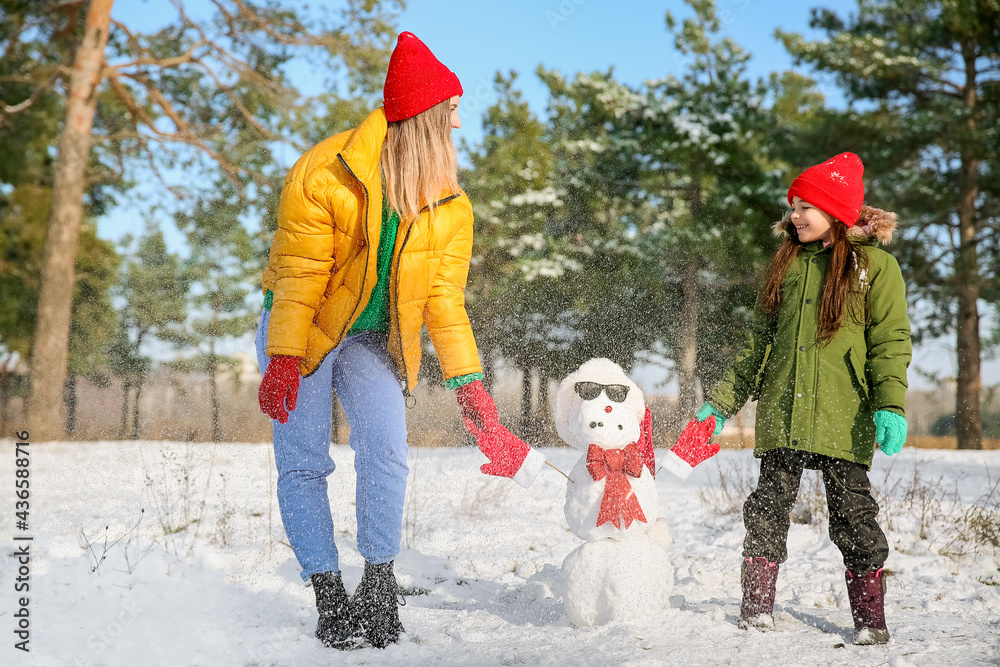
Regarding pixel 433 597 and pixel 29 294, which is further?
pixel 29 294

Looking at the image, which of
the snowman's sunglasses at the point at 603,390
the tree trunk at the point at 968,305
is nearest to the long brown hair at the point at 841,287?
the snowman's sunglasses at the point at 603,390

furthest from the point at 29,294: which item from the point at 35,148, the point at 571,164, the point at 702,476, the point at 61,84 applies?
the point at 702,476

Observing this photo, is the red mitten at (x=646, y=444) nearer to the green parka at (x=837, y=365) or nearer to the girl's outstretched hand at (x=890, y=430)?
the green parka at (x=837, y=365)

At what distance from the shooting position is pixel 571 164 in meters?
13.0

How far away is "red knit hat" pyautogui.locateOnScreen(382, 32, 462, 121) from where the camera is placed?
2.34 metres

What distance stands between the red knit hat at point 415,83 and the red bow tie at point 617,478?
1.39 meters

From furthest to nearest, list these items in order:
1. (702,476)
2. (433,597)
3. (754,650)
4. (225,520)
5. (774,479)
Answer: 1. (702,476)
2. (225,520)
3. (433,597)
4. (774,479)
5. (754,650)

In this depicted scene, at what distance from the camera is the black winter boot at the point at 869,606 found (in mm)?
2404

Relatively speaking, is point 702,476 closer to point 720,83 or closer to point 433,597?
point 433,597

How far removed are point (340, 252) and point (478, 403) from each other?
70 centimetres

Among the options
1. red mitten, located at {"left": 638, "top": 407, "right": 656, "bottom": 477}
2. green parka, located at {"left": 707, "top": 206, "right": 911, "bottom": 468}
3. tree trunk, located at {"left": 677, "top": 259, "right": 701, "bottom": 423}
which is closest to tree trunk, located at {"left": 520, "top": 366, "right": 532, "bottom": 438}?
tree trunk, located at {"left": 677, "top": 259, "right": 701, "bottom": 423}

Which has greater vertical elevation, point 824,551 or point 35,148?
point 35,148

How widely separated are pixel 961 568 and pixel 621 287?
918 cm

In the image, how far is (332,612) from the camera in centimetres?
233
